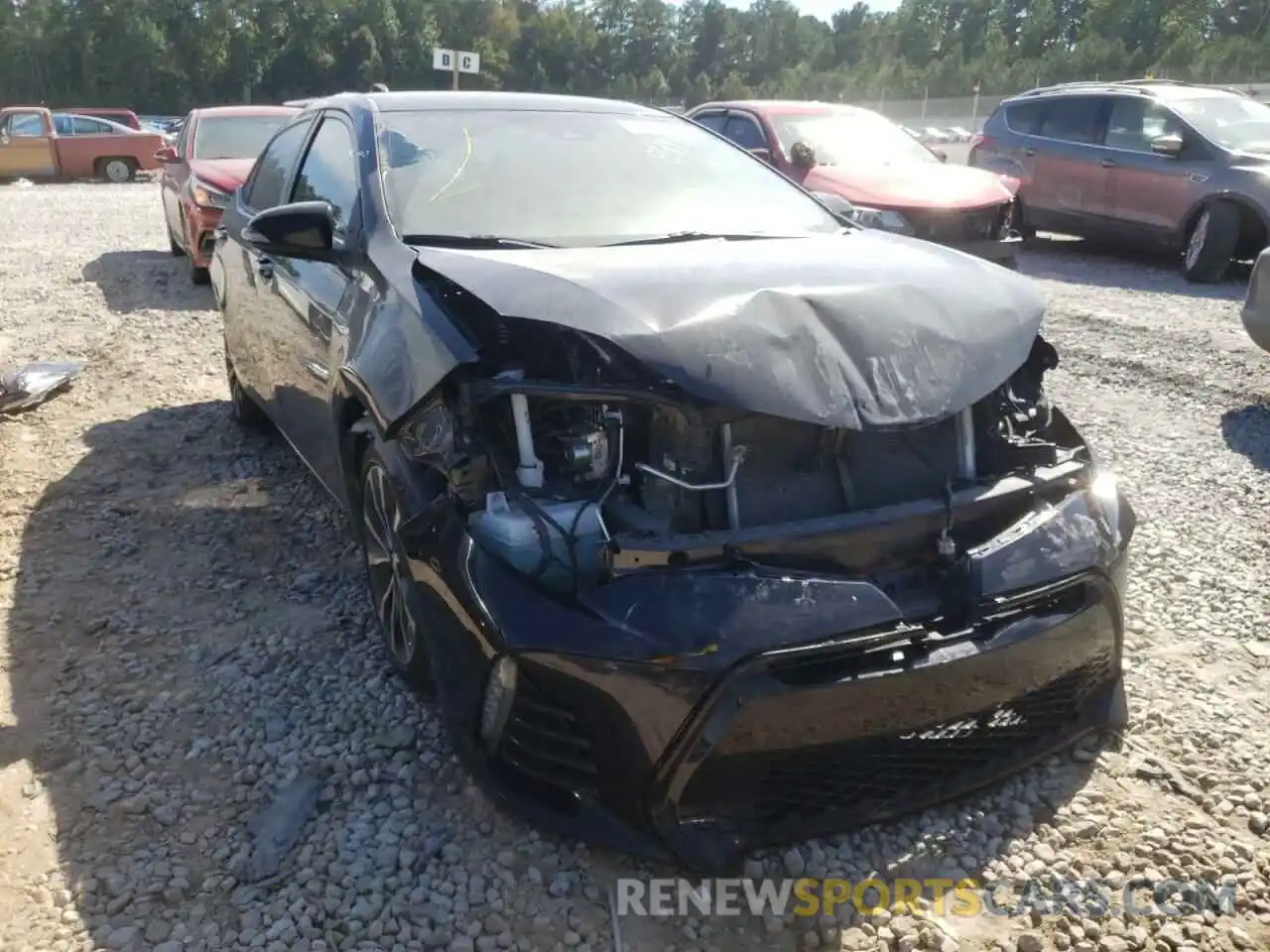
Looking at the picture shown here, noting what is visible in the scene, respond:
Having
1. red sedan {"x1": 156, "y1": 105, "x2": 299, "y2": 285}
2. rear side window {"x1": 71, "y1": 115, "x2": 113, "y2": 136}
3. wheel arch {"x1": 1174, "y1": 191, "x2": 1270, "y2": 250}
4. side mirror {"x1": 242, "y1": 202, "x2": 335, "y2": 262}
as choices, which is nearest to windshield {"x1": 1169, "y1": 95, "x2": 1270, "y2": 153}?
wheel arch {"x1": 1174, "y1": 191, "x2": 1270, "y2": 250}

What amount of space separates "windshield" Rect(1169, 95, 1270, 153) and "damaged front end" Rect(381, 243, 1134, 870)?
8.63m

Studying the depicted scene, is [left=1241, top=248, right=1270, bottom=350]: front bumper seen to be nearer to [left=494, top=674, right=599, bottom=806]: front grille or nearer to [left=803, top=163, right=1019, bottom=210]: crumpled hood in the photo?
[left=803, top=163, right=1019, bottom=210]: crumpled hood

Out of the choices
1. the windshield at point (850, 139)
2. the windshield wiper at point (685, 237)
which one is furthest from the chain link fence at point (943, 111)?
the windshield wiper at point (685, 237)

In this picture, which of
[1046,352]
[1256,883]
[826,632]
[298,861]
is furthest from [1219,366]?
[298,861]

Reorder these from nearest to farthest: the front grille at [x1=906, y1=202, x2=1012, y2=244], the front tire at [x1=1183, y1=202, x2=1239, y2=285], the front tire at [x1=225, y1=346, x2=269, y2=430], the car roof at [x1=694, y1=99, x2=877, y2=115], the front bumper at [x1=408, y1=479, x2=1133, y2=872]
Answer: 1. the front bumper at [x1=408, y1=479, x2=1133, y2=872]
2. the front tire at [x1=225, y1=346, x2=269, y2=430]
3. the front grille at [x1=906, y1=202, x2=1012, y2=244]
4. the front tire at [x1=1183, y1=202, x2=1239, y2=285]
5. the car roof at [x1=694, y1=99, x2=877, y2=115]

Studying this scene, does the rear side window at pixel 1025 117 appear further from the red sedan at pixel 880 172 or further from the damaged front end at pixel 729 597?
the damaged front end at pixel 729 597

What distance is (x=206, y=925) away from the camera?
229cm

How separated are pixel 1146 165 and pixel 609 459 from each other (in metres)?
9.29

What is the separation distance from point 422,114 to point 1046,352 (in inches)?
86.7

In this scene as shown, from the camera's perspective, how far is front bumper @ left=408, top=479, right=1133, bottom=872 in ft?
7.11

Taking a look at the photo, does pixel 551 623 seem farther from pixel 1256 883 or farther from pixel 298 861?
pixel 1256 883

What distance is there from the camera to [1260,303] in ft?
18.7

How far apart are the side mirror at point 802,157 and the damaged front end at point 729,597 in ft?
23.5

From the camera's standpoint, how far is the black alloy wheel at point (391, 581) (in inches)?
109
